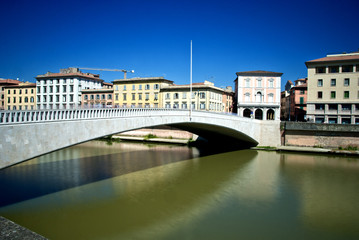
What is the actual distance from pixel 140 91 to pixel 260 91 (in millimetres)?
17483

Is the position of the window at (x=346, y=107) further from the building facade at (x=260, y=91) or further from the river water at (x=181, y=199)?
the river water at (x=181, y=199)

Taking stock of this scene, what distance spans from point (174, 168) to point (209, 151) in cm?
839

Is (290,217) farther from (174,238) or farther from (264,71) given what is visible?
(264,71)

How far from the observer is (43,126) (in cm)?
1038

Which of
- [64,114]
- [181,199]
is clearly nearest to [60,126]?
[64,114]

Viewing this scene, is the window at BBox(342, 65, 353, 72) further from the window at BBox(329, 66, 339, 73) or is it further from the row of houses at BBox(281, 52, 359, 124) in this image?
the window at BBox(329, 66, 339, 73)

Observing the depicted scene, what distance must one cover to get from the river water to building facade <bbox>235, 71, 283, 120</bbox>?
15.7 metres

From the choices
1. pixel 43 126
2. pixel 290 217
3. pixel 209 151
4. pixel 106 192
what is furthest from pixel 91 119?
pixel 209 151

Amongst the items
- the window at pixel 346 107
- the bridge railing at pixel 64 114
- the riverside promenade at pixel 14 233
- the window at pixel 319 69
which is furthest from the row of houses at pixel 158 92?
the riverside promenade at pixel 14 233

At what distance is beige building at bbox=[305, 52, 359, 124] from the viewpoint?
28.8 metres

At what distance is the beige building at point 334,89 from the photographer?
28.8 meters

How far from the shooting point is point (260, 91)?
35656 mm

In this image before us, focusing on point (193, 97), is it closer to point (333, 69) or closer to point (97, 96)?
point (97, 96)

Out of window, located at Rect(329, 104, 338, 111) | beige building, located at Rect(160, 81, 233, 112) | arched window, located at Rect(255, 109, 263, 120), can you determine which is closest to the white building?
beige building, located at Rect(160, 81, 233, 112)
